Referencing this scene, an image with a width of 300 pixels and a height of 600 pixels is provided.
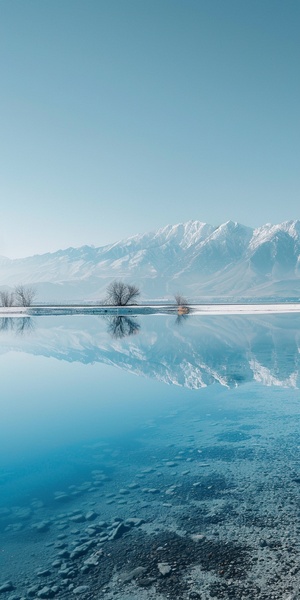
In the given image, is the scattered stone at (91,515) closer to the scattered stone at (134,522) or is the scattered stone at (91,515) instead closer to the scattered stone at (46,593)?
the scattered stone at (134,522)

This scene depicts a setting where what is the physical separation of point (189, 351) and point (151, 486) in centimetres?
2174

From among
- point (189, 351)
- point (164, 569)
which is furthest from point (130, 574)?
point (189, 351)

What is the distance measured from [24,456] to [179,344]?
2433 cm

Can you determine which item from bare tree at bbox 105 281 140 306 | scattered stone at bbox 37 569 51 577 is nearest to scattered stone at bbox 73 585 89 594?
scattered stone at bbox 37 569 51 577

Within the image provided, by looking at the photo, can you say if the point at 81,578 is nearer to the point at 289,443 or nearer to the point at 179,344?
the point at 289,443

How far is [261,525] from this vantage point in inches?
296

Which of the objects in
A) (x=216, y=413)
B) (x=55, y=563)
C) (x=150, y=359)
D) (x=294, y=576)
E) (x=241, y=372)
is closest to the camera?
(x=294, y=576)

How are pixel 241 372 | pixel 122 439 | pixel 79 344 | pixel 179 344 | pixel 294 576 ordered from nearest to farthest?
pixel 294 576 → pixel 122 439 → pixel 241 372 → pixel 179 344 → pixel 79 344

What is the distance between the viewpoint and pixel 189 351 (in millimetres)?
30875

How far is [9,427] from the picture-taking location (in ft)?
46.2

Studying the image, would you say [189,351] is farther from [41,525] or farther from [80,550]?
[80,550]

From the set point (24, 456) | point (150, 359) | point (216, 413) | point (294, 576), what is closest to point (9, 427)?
point (24, 456)

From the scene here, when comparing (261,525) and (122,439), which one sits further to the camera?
(122,439)

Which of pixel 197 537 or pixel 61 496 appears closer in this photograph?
pixel 197 537
